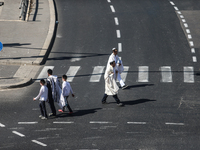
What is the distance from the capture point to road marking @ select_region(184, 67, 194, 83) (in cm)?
1811

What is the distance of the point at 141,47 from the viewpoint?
2308 centimetres

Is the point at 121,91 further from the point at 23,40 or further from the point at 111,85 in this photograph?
the point at 23,40

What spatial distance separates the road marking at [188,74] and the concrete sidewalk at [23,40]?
22.9ft

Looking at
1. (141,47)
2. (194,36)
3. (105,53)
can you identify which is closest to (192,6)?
(194,36)

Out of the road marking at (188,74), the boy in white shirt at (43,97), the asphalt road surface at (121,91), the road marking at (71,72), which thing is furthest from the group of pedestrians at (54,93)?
the road marking at (188,74)

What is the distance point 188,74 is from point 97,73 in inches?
167

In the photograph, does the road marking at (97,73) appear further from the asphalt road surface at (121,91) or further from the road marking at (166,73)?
the road marking at (166,73)

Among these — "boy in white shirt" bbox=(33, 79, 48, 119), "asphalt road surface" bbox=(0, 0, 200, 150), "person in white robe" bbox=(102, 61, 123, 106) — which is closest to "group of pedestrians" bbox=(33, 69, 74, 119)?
"boy in white shirt" bbox=(33, 79, 48, 119)

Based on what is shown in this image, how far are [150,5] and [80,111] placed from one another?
1853cm

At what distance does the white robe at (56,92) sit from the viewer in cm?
1397

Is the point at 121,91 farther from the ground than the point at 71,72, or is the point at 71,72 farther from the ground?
the point at 71,72

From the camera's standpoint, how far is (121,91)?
16828 millimetres

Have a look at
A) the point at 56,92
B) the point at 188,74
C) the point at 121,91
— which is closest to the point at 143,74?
the point at 188,74

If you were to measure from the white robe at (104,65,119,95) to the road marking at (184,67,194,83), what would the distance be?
4.33m
